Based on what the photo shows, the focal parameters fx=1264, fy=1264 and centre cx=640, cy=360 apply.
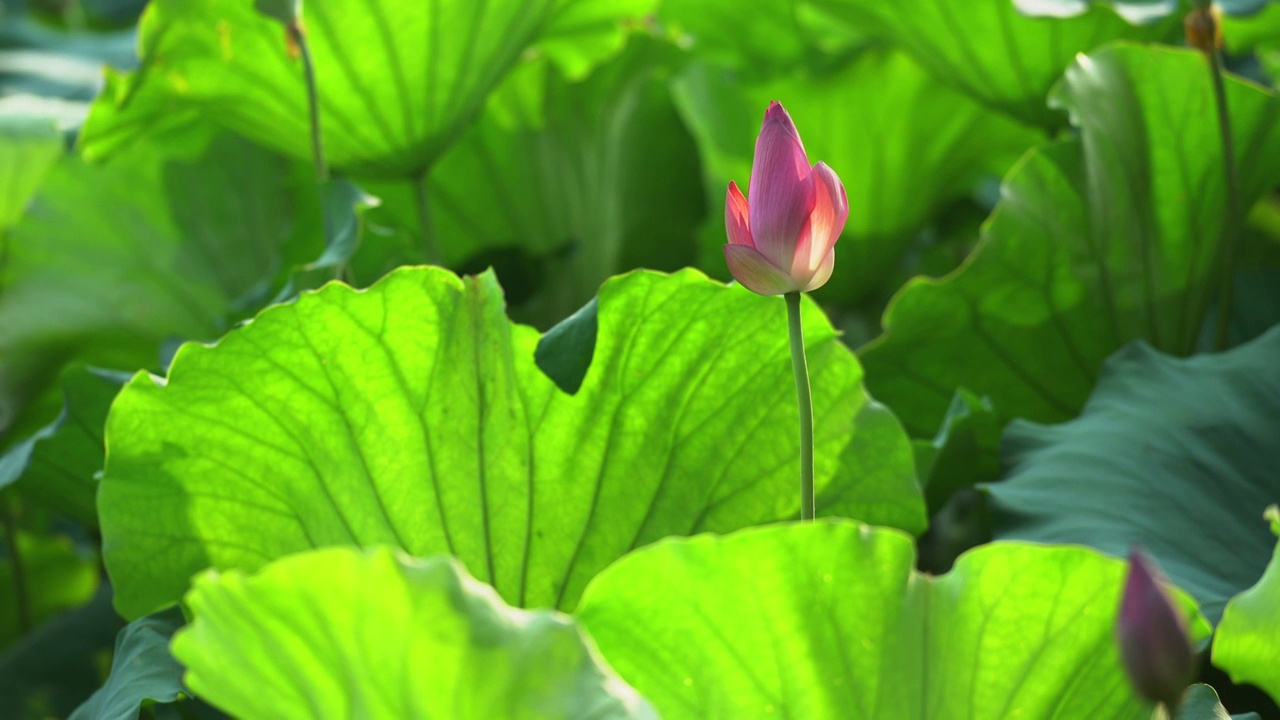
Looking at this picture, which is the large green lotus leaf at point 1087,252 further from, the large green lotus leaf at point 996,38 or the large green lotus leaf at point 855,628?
the large green lotus leaf at point 855,628

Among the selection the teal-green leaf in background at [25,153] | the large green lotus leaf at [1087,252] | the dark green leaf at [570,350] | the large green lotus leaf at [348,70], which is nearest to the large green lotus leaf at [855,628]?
the dark green leaf at [570,350]

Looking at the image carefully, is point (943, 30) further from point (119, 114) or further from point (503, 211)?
point (119, 114)

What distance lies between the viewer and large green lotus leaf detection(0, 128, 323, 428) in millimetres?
854

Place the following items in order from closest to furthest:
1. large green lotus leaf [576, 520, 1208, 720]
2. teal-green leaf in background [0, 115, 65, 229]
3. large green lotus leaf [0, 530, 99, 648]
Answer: large green lotus leaf [576, 520, 1208, 720] < teal-green leaf in background [0, 115, 65, 229] < large green lotus leaf [0, 530, 99, 648]

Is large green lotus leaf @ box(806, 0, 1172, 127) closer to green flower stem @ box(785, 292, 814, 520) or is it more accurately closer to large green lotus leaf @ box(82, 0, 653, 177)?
large green lotus leaf @ box(82, 0, 653, 177)

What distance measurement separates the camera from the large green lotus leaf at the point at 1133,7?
742 mm

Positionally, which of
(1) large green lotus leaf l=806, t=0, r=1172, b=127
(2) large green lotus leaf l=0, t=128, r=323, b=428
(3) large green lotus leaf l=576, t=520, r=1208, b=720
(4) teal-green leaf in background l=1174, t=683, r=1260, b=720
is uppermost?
(1) large green lotus leaf l=806, t=0, r=1172, b=127

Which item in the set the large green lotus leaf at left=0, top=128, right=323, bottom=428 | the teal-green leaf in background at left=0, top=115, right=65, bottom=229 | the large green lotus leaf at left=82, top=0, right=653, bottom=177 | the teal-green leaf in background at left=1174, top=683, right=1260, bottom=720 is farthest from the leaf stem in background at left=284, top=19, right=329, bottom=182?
the teal-green leaf in background at left=1174, top=683, right=1260, bottom=720

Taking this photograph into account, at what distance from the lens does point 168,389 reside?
0.50 m

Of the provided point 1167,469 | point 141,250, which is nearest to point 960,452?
point 1167,469

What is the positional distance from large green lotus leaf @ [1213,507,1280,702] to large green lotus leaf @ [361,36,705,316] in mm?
528

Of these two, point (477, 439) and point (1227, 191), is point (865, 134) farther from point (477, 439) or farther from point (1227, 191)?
point (477, 439)

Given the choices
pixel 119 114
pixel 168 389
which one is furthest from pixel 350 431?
pixel 119 114

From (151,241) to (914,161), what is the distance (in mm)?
554
